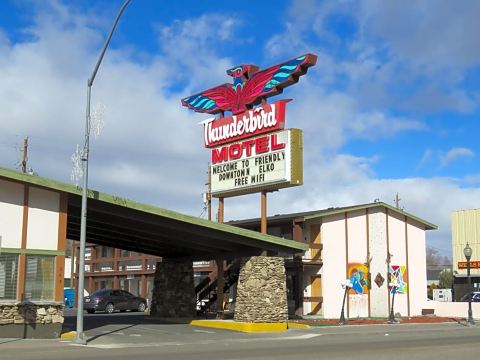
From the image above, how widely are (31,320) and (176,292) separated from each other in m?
12.3

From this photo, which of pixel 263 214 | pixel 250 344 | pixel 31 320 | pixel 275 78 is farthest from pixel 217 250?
pixel 31 320

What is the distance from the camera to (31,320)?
19.4 metres

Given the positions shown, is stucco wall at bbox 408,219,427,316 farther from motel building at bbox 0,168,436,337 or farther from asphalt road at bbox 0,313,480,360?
asphalt road at bbox 0,313,480,360

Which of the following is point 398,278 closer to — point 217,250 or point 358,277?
point 358,277

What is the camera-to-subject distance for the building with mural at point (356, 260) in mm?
32781

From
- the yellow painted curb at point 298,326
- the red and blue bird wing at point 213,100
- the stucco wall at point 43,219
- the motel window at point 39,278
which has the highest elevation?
the red and blue bird wing at point 213,100

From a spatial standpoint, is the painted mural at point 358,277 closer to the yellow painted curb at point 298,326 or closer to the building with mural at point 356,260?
the building with mural at point 356,260

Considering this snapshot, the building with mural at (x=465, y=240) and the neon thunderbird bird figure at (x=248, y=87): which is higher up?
the neon thunderbird bird figure at (x=248, y=87)

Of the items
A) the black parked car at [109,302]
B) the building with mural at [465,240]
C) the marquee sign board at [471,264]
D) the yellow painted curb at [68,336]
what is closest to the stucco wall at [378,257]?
the black parked car at [109,302]

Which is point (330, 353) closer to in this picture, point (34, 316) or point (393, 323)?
point (34, 316)

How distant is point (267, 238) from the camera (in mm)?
25078

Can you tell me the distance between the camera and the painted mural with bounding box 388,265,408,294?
33.5 meters

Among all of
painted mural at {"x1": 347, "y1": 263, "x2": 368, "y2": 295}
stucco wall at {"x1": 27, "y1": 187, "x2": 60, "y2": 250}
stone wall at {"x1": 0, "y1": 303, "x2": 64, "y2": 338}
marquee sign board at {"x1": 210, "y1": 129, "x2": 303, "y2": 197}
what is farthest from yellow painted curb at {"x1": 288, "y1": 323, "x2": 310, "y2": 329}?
stucco wall at {"x1": 27, "y1": 187, "x2": 60, "y2": 250}

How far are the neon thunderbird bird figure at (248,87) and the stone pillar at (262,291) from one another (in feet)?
24.7
